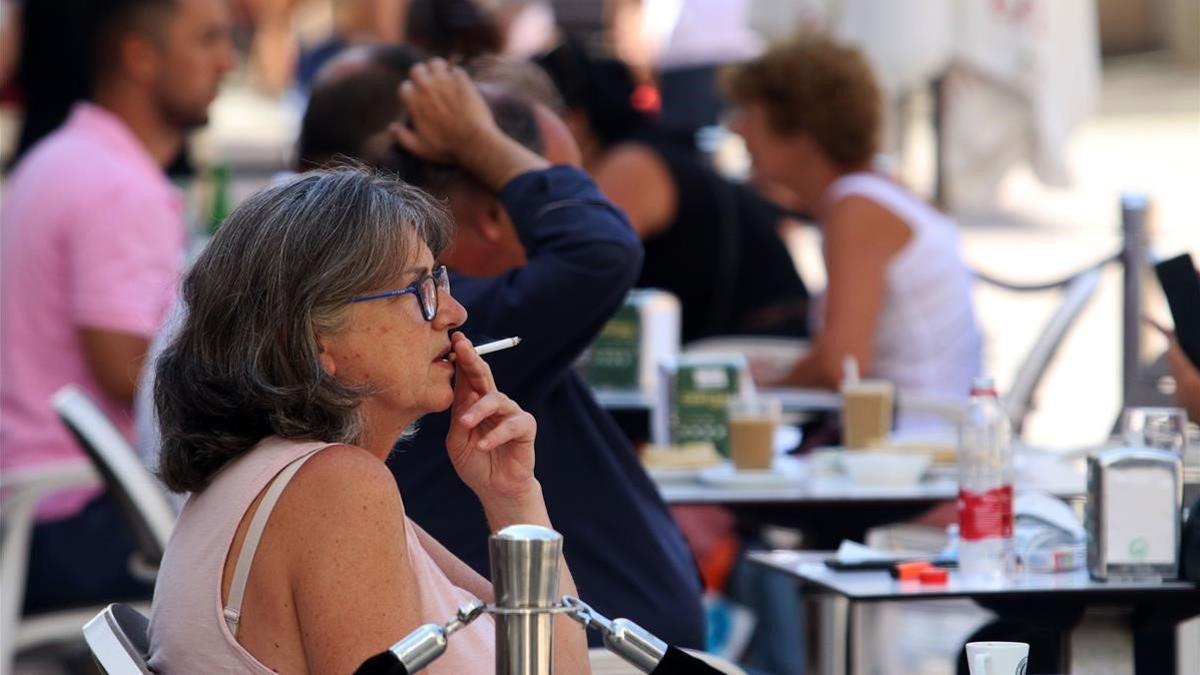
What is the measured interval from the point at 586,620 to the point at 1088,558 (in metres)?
1.33

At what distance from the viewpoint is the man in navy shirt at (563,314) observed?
283 centimetres

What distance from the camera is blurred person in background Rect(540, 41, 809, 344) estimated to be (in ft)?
18.5

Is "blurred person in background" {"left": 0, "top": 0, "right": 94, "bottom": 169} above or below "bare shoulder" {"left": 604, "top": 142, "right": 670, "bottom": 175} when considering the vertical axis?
above

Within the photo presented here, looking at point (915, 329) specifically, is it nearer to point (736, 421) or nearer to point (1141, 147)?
point (736, 421)

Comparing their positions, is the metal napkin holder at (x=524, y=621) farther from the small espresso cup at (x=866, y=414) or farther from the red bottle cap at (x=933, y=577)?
the small espresso cup at (x=866, y=414)

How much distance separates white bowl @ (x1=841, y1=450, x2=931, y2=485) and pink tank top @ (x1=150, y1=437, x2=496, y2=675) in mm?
1662

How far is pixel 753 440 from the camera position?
3812 mm

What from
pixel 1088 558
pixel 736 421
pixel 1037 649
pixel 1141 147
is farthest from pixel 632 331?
pixel 1141 147

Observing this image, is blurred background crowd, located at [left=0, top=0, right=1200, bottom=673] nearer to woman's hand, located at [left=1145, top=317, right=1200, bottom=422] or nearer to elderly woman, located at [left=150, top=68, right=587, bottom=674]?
woman's hand, located at [left=1145, top=317, right=1200, bottom=422]

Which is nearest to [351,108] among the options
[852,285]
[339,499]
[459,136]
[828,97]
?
[459,136]

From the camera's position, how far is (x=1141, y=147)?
17281 mm

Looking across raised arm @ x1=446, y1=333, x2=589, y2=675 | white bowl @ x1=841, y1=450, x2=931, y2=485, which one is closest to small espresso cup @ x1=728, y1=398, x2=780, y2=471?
white bowl @ x1=841, y1=450, x2=931, y2=485

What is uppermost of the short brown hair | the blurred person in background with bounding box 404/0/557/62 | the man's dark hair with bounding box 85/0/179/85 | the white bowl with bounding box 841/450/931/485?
the blurred person in background with bounding box 404/0/557/62

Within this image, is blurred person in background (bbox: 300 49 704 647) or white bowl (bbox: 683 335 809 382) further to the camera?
white bowl (bbox: 683 335 809 382)
